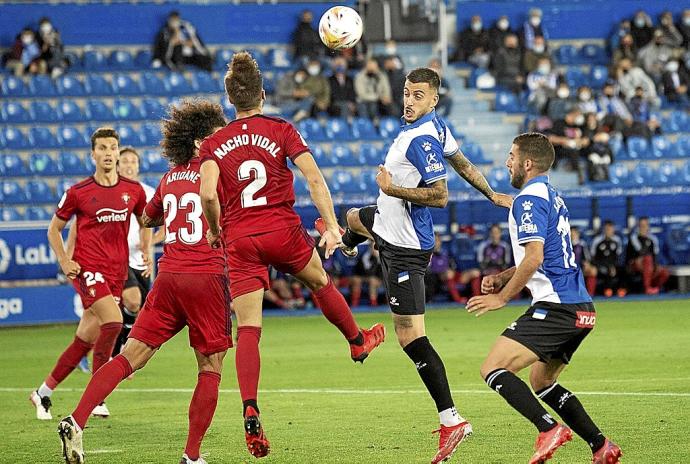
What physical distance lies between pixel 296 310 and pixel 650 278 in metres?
6.55

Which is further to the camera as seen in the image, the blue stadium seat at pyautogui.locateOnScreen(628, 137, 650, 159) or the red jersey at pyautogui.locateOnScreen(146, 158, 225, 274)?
the blue stadium seat at pyautogui.locateOnScreen(628, 137, 650, 159)

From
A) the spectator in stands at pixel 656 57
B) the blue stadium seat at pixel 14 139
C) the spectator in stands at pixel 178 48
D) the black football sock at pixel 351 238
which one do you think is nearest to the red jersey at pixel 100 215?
the black football sock at pixel 351 238

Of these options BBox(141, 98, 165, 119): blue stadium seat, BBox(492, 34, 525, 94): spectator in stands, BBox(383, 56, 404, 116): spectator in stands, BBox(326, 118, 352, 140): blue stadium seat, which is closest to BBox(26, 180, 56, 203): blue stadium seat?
BBox(141, 98, 165, 119): blue stadium seat

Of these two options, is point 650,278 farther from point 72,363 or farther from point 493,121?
point 72,363

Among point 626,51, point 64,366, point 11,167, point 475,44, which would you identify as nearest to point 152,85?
point 11,167

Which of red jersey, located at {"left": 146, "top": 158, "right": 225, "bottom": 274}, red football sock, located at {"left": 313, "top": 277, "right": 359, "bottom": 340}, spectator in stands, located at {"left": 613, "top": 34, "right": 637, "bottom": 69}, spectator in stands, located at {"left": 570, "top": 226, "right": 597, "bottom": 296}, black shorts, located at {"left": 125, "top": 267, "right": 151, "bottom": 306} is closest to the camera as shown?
red jersey, located at {"left": 146, "top": 158, "right": 225, "bottom": 274}

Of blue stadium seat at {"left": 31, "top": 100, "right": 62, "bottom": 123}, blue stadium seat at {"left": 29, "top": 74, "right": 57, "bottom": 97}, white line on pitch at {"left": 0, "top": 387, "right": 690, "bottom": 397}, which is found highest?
blue stadium seat at {"left": 29, "top": 74, "right": 57, "bottom": 97}

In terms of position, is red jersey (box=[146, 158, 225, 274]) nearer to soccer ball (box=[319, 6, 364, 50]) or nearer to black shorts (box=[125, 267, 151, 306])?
soccer ball (box=[319, 6, 364, 50])

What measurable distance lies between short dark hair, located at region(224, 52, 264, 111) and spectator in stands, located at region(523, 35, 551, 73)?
795 inches

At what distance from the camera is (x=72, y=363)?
998 centimetres

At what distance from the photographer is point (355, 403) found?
1036 cm

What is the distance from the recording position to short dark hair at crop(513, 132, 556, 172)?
7102 mm

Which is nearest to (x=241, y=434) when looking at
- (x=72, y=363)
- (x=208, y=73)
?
(x=72, y=363)

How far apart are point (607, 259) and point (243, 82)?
51.0ft
